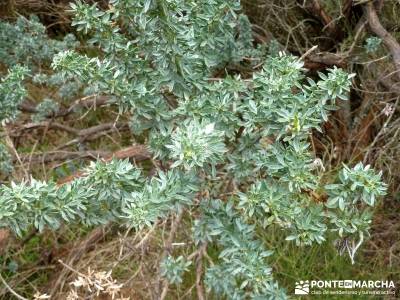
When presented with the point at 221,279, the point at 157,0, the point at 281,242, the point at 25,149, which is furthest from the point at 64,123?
the point at 157,0

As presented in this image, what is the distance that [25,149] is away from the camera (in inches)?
112

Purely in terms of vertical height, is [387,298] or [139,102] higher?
[139,102]

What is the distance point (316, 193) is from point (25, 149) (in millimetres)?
1735

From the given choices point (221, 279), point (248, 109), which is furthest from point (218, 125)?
point (221, 279)

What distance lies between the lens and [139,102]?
1436 millimetres

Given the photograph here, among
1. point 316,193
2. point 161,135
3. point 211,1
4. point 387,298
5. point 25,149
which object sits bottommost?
point 387,298

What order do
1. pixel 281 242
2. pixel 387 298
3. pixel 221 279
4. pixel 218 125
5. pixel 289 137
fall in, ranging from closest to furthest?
1. pixel 289 137
2. pixel 218 125
3. pixel 221 279
4. pixel 387 298
5. pixel 281 242

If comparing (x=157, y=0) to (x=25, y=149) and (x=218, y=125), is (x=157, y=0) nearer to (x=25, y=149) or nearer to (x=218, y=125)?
(x=218, y=125)

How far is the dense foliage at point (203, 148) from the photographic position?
1.27 metres

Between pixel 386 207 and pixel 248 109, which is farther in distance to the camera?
pixel 386 207

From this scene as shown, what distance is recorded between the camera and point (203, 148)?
1.20 m

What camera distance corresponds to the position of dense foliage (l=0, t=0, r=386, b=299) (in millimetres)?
1274

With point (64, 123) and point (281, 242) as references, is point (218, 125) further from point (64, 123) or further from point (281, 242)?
point (64, 123)

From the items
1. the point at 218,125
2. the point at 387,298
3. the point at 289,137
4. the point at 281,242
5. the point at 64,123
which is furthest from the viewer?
the point at 64,123
